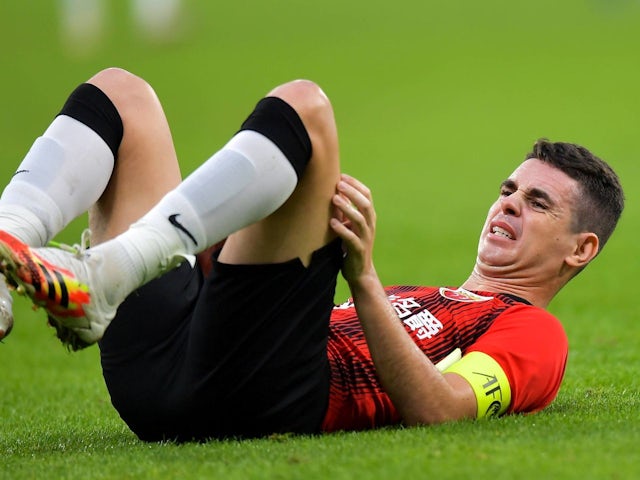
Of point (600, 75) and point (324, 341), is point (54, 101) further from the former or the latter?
point (324, 341)

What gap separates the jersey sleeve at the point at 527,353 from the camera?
4258 millimetres

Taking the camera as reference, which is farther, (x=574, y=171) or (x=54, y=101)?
(x=54, y=101)

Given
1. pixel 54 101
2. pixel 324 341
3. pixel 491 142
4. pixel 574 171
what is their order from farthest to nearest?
pixel 54 101 → pixel 491 142 → pixel 574 171 → pixel 324 341

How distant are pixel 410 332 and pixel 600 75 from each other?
26332mm

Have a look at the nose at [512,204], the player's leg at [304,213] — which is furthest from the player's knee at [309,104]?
the nose at [512,204]

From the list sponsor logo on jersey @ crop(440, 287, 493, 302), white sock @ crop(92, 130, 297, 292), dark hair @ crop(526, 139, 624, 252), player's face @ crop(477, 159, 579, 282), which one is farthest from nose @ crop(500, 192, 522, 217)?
white sock @ crop(92, 130, 297, 292)

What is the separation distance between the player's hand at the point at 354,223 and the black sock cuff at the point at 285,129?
0.56 ft

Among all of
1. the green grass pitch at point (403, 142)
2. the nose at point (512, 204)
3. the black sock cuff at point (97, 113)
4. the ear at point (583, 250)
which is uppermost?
the black sock cuff at point (97, 113)

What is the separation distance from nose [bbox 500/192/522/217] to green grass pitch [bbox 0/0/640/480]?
82 cm

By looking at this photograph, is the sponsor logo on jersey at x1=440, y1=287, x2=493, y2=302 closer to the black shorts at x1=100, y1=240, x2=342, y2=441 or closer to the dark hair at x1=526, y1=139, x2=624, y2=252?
the dark hair at x1=526, y1=139, x2=624, y2=252

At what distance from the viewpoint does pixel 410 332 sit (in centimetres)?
441

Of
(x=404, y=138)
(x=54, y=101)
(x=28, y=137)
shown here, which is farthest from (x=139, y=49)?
(x=404, y=138)

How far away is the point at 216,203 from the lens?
372cm

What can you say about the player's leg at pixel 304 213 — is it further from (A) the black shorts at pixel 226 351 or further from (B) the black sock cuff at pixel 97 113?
(B) the black sock cuff at pixel 97 113
